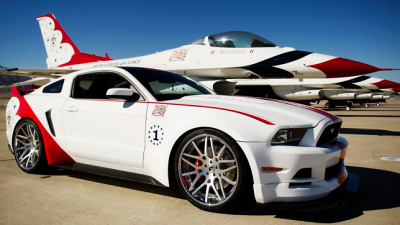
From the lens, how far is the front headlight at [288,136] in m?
2.25

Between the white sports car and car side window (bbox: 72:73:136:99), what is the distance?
12 millimetres

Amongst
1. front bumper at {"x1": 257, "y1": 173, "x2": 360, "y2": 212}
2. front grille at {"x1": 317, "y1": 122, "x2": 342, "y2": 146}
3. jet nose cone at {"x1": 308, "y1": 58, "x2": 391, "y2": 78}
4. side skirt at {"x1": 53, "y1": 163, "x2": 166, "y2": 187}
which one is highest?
jet nose cone at {"x1": 308, "y1": 58, "x2": 391, "y2": 78}

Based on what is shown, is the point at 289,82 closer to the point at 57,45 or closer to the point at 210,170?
the point at 57,45

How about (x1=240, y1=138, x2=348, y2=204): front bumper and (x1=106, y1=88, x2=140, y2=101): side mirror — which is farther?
(x1=106, y1=88, x2=140, y2=101): side mirror

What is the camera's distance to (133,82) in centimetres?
309

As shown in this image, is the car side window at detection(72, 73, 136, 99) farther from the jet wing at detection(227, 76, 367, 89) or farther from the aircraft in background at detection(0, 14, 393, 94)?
the jet wing at detection(227, 76, 367, 89)

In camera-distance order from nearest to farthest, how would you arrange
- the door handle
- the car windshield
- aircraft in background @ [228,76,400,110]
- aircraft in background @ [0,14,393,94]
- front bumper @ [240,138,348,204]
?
front bumper @ [240,138,348,204]
the car windshield
the door handle
aircraft in background @ [0,14,393,94]
aircraft in background @ [228,76,400,110]

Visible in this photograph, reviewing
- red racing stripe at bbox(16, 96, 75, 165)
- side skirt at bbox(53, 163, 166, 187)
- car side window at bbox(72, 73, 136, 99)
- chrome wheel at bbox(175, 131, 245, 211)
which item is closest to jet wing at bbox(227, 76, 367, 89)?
car side window at bbox(72, 73, 136, 99)

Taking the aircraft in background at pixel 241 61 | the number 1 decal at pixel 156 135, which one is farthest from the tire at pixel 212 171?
the aircraft in background at pixel 241 61

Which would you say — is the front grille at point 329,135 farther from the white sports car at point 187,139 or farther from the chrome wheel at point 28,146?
the chrome wheel at point 28,146

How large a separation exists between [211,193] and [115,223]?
2.72 feet

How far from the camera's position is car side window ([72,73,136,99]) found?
3.53 metres

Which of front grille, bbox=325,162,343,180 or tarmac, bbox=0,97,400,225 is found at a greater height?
front grille, bbox=325,162,343,180

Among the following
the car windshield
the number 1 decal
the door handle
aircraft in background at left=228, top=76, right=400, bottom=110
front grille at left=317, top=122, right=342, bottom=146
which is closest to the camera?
front grille at left=317, top=122, right=342, bottom=146
